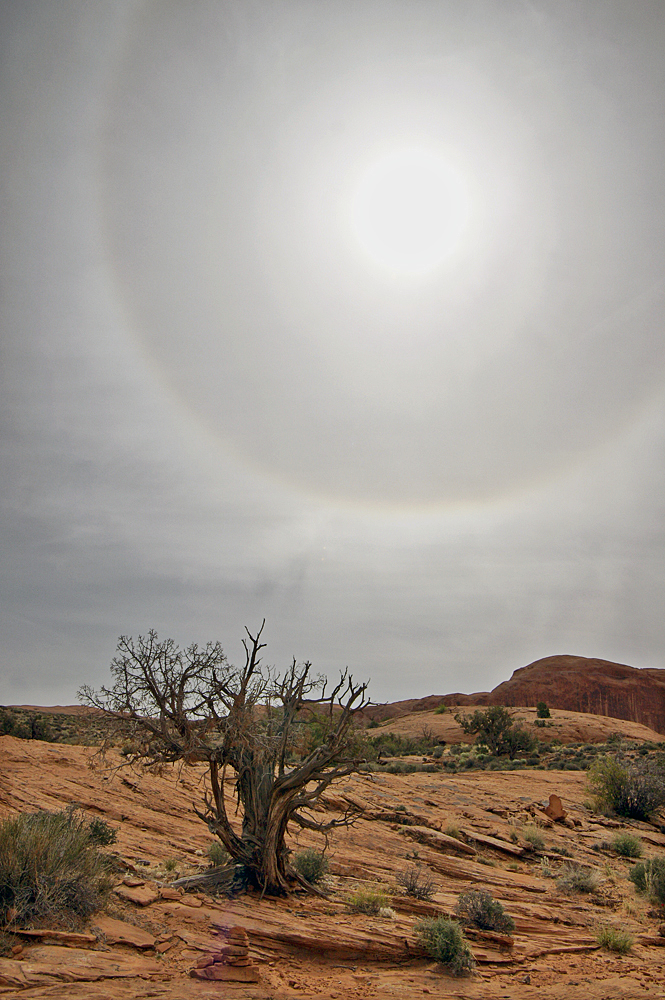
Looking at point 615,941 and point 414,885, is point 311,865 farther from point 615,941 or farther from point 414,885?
point 615,941

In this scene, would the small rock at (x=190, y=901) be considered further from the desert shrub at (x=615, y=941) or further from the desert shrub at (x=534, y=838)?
the desert shrub at (x=534, y=838)

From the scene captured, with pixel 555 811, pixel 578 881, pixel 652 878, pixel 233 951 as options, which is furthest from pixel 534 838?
pixel 233 951

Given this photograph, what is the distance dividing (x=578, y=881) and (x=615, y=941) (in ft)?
15.0

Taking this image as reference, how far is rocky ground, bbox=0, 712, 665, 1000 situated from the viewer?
300 inches

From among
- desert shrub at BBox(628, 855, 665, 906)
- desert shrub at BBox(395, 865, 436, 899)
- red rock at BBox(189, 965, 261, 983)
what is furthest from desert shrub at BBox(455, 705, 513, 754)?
red rock at BBox(189, 965, 261, 983)

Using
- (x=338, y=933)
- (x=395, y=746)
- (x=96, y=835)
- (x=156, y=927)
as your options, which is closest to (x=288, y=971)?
(x=338, y=933)

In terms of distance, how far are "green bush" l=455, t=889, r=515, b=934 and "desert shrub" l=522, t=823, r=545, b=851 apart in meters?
8.45

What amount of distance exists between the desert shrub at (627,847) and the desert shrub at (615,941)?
31.0 feet

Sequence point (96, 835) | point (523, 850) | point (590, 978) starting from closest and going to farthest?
point (590, 978) → point (96, 835) → point (523, 850)

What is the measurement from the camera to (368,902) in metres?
11.4

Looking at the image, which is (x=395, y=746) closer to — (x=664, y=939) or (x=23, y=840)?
(x=664, y=939)

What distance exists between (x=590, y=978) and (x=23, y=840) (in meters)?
8.98

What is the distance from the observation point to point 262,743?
36.1 feet

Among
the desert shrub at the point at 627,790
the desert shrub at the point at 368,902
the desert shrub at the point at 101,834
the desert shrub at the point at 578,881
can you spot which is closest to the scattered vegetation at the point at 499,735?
the desert shrub at the point at 627,790
